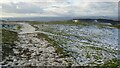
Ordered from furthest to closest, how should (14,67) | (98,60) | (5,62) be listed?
(98,60), (5,62), (14,67)

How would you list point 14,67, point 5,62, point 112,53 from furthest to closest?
point 112,53 < point 5,62 < point 14,67

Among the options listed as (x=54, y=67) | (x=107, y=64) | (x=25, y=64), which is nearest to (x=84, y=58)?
(x=107, y=64)

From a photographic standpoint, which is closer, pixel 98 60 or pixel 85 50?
pixel 98 60

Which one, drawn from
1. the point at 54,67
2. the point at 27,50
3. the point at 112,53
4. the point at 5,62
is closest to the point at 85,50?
the point at 112,53

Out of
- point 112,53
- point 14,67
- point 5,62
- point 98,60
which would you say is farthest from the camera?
point 112,53

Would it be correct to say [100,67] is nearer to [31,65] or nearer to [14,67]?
[31,65]

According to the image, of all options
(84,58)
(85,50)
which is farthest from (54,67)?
(85,50)

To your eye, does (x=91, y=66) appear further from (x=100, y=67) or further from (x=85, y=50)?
(x=85, y=50)

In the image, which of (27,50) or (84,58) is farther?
(27,50)
